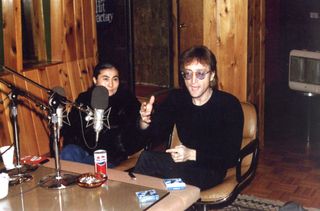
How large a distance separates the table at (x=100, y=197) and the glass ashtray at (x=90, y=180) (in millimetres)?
23

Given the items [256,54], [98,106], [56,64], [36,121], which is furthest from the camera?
[256,54]

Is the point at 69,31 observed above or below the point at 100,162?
above

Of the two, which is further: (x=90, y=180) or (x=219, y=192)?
(x=219, y=192)

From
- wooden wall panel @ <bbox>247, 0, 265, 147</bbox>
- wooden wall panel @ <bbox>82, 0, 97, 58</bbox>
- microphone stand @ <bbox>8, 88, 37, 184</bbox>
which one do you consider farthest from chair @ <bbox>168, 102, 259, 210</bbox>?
wooden wall panel @ <bbox>82, 0, 97, 58</bbox>

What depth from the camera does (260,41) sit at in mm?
5148

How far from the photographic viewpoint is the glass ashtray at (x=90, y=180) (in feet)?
8.39

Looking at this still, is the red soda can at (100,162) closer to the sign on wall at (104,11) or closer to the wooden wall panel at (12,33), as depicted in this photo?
the wooden wall panel at (12,33)

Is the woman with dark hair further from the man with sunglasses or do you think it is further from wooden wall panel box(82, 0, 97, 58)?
wooden wall panel box(82, 0, 97, 58)

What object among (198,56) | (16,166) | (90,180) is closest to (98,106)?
(90,180)

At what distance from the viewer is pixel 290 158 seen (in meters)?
5.26

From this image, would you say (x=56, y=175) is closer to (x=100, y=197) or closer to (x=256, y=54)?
(x=100, y=197)

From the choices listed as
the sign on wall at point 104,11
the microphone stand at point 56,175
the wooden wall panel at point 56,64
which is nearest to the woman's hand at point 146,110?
the microphone stand at point 56,175

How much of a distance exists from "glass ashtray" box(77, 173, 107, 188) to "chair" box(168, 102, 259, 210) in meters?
0.73

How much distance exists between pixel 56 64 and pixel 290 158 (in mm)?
2573
